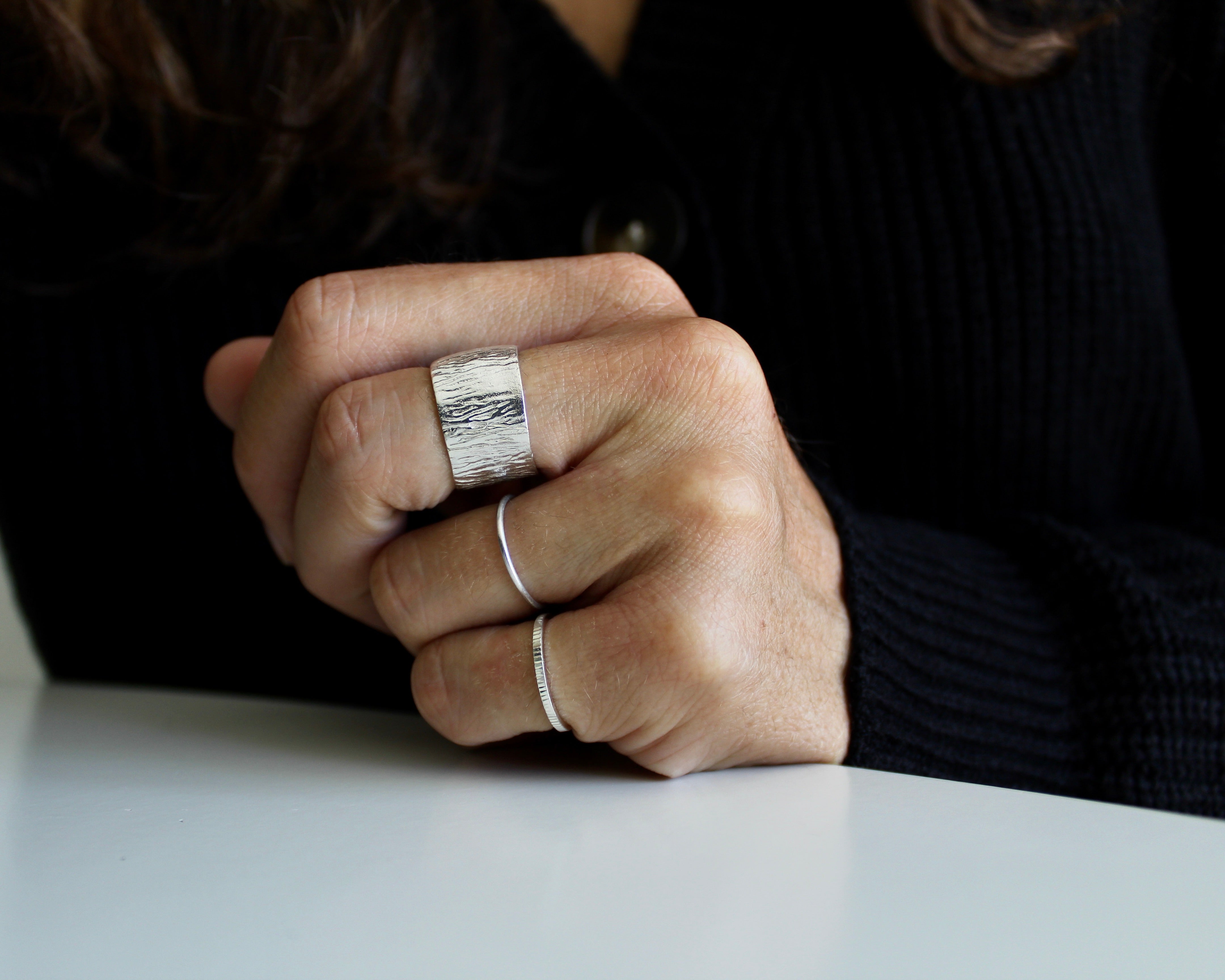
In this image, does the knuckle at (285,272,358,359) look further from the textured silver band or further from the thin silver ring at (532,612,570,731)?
the thin silver ring at (532,612,570,731)

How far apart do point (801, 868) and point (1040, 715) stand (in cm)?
28

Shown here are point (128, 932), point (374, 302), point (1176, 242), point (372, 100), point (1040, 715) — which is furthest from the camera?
point (1176, 242)

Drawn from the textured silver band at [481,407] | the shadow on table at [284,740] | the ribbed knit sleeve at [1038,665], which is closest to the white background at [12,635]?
the shadow on table at [284,740]

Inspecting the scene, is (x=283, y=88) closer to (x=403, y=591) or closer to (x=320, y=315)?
(x=320, y=315)

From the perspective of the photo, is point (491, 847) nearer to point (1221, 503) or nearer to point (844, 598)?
point (844, 598)

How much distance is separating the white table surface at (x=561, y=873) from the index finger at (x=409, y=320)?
6.3 inches

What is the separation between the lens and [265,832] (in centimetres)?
32

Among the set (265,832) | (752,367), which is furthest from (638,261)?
(265,832)

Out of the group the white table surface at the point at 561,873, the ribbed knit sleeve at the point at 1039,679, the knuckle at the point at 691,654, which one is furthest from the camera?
the ribbed knit sleeve at the point at 1039,679

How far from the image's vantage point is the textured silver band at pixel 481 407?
0.38m

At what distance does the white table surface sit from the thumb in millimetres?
177

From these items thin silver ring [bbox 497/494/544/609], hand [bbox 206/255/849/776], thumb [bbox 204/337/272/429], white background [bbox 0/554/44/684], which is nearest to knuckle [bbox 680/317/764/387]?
hand [bbox 206/255/849/776]

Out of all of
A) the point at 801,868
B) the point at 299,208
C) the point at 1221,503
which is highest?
the point at 299,208

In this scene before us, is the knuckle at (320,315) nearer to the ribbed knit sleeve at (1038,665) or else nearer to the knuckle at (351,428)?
the knuckle at (351,428)
